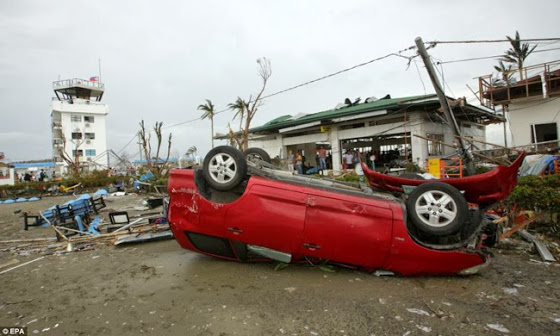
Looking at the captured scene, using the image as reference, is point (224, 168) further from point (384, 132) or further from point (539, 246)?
point (384, 132)

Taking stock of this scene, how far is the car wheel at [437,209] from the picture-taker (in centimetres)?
378

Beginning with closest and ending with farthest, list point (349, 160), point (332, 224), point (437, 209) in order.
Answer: point (437, 209), point (332, 224), point (349, 160)

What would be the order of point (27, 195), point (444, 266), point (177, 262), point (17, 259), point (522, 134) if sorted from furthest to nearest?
point (27, 195) < point (522, 134) < point (17, 259) < point (177, 262) < point (444, 266)

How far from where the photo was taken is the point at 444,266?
4.02m

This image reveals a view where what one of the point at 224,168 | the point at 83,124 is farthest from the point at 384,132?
the point at 83,124

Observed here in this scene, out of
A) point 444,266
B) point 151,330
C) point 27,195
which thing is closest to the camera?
point 151,330

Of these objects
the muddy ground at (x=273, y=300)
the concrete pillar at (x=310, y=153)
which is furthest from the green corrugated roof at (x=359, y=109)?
the muddy ground at (x=273, y=300)

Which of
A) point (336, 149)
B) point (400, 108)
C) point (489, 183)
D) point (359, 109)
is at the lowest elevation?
point (489, 183)

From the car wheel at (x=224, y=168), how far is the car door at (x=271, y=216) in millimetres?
262

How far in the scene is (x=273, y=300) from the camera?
147 inches

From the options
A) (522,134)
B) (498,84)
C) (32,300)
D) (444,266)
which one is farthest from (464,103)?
(32,300)

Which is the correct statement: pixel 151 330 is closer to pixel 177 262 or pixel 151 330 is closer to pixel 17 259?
pixel 177 262

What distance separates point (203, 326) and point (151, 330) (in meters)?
0.51

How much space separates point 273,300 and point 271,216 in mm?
1017
